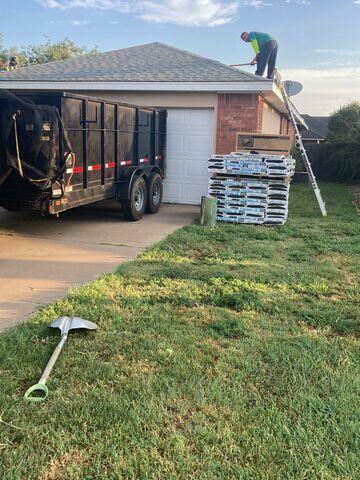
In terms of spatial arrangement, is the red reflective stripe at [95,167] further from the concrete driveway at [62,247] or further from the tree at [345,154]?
the tree at [345,154]

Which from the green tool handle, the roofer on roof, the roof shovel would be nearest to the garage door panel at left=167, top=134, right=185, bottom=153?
the roofer on roof

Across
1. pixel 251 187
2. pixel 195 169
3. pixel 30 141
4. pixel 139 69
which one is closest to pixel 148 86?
pixel 139 69

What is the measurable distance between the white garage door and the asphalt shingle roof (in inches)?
36.5

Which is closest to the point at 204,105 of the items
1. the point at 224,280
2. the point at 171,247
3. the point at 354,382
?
the point at 171,247

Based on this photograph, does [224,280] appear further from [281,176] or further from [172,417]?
[281,176]

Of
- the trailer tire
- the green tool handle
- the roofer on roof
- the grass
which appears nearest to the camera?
the grass

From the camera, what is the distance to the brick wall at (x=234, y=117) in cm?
1161

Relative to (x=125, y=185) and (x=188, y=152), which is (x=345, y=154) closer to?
(x=188, y=152)

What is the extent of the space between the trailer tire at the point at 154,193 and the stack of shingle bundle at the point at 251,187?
53.4 inches

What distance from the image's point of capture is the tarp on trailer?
255 inches

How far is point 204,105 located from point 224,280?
722 cm

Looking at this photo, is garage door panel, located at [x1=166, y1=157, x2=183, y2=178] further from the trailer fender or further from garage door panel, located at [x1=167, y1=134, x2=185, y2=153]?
the trailer fender

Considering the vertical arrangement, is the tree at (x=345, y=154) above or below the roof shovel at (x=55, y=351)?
above

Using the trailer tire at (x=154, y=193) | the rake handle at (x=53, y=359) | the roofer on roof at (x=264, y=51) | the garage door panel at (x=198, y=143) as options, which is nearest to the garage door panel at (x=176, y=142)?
the garage door panel at (x=198, y=143)
